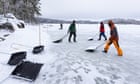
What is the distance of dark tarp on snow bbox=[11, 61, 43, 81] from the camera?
4177mm

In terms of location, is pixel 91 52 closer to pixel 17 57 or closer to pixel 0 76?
pixel 17 57

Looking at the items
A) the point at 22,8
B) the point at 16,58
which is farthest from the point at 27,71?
the point at 22,8

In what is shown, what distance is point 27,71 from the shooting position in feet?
14.4

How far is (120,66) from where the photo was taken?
17.7 feet

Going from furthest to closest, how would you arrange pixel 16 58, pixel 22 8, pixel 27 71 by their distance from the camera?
pixel 22 8 → pixel 16 58 → pixel 27 71

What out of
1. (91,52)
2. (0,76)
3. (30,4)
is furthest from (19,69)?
(30,4)

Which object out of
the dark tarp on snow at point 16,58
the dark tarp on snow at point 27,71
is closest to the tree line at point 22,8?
the dark tarp on snow at point 16,58

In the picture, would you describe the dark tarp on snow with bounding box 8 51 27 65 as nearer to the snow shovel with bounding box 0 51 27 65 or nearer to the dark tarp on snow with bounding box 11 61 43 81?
the snow shovel with bounding box 0 51 27 65

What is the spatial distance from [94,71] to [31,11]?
100 feet

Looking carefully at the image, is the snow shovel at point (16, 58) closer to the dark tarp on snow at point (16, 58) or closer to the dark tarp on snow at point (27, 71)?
the dark tarp on snow at point (16, 58)

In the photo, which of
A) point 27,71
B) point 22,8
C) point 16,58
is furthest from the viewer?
point 22,8

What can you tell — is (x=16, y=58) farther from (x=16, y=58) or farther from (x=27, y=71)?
(x=27, y=71)

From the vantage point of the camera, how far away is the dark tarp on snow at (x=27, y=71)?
13.7ft

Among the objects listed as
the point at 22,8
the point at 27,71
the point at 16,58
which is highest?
the point at 22,8
